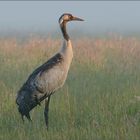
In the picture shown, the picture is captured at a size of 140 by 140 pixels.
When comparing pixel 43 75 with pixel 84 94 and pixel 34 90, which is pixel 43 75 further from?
pixel 84 94

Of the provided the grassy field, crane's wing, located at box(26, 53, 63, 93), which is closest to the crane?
crane's wing, located at box(26, 53, 63, 93)

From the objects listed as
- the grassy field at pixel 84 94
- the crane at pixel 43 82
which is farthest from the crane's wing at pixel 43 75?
the grassy field at pixel 84 94

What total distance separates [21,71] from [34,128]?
14.1ft

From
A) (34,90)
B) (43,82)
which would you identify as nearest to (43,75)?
(43,82)

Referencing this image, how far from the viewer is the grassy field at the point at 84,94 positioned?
7012 millimetres

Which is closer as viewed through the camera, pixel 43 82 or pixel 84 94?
pixel 43 82

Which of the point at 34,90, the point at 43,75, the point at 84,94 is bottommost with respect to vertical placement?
the point at 84,94

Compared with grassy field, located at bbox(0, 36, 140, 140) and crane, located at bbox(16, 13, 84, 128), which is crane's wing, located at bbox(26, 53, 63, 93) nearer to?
crane, located at bbox(16, 13, 84, 128)

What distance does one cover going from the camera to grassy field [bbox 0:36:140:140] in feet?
23.0

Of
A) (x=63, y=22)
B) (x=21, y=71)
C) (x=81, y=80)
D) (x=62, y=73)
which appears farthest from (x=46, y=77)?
(x=21, y=71)

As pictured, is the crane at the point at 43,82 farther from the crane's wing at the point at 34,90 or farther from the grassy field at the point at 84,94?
the grassy field at the point at 84,94

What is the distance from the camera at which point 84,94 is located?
30.4 ft

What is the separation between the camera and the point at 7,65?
39.6ft

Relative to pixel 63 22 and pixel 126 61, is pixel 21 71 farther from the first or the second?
pixel 63 22
